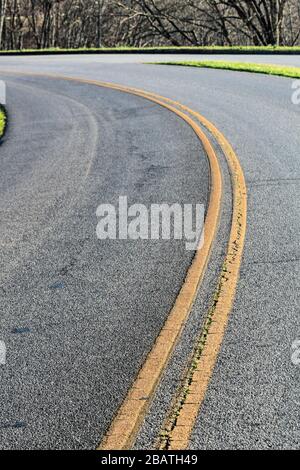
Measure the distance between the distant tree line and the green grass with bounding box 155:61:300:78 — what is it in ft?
73.7

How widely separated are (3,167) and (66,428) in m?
7.25

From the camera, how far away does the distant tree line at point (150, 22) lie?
1887 inches

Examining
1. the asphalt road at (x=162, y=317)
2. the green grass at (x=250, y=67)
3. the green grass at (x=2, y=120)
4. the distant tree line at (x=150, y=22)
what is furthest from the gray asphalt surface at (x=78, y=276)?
the distant tree line at (x=150, y=22)

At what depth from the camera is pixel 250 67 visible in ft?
74.3

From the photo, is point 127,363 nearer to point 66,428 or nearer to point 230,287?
point 66,428

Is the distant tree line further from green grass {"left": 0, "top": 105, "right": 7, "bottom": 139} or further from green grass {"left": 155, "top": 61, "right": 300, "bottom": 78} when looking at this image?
green grass {"left": 0, "top": 105, "right": 7, "bottom": 139}

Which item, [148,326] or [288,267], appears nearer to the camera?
[148,326]

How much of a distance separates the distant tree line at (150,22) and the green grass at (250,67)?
73.7 ft

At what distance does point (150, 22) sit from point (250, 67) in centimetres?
3104

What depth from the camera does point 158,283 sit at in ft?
19.6

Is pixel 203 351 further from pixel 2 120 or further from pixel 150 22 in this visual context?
pixel 150 22

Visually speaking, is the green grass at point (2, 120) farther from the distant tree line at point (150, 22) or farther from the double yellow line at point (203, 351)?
the distant tree line at point (150, 22)

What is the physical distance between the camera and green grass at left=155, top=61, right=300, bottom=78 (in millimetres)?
20577

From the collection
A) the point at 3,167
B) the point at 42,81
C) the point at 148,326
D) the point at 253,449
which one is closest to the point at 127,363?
the point at 148,326
